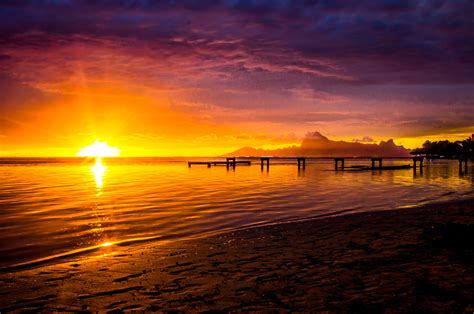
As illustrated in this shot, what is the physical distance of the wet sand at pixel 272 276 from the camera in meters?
5.89

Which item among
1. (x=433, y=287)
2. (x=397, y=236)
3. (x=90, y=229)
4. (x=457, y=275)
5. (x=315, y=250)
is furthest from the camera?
(x=90, y=229)

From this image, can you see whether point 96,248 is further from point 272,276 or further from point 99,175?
point 99,175

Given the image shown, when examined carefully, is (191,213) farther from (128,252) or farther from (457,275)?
(457,275)

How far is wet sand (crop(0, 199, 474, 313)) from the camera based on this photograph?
19.3 ft

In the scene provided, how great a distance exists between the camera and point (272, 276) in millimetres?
7273

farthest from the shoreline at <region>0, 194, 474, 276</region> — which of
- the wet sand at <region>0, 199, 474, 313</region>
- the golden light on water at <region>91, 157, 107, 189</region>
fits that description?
the golden light on water at <region>91, 157, 107, 189</region>

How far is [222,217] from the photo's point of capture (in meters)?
16.2

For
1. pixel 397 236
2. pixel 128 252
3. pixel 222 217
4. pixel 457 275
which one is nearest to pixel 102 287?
pixel 128 252

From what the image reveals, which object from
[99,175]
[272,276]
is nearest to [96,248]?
[272,276]

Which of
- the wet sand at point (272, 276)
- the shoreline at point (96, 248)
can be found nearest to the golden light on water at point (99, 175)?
the shoreline at point (96, 248)

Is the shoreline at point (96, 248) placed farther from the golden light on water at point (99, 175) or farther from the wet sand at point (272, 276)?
the golden light on water at point (99, 175)

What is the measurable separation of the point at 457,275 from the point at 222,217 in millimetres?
10445

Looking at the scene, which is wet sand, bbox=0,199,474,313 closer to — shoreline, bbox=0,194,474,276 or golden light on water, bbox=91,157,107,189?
shoreline, bbox=0,194,474,276

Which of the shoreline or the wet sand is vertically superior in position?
the wet sand
